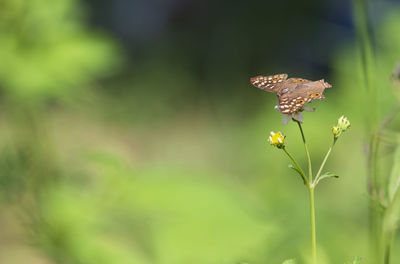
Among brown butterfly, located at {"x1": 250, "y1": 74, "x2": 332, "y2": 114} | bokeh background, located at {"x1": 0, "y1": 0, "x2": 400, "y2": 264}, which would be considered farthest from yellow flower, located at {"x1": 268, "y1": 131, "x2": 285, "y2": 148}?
bokeh background, located at {"x1": 0, "y1": 0, "x2": 400, "y2": 264}

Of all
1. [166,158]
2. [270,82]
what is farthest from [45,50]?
[166,158]

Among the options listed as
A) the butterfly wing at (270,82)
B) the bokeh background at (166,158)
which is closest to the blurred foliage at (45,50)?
the bokeh background at (166,158)

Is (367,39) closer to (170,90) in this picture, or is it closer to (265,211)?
(265,211)

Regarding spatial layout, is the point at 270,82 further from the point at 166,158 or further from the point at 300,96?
the point at 166,158

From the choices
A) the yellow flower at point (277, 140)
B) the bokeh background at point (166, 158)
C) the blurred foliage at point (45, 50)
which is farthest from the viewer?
the blurred foliage at point (45, 50)

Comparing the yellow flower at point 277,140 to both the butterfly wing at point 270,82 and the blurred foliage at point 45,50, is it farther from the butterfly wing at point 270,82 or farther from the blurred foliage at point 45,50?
the blurred foliage at point 45,50
